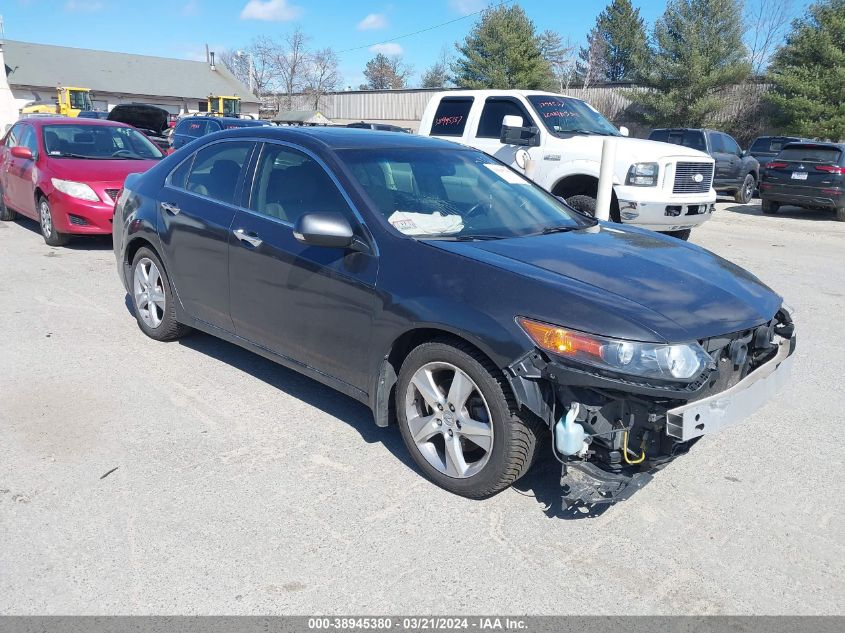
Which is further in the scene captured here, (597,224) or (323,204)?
(597,224)

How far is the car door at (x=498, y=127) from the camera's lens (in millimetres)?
9914

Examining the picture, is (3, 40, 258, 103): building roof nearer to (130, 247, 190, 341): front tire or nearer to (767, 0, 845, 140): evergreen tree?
(767, 0, 845, 140): evergreen tree

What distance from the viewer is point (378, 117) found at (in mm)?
44562

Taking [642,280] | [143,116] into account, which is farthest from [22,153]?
[143,116]

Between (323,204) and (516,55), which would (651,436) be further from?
(516,55)

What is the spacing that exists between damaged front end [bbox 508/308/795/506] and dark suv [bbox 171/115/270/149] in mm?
16557

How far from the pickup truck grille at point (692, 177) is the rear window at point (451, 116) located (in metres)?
3.11

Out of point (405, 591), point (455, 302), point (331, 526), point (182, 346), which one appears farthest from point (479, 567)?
point (182, 346)

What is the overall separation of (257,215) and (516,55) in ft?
138

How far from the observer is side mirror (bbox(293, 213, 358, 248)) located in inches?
143

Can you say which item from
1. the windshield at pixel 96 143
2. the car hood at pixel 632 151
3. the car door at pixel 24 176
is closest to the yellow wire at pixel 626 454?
the car hood at pixel 632 151

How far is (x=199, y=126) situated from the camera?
1939 cm

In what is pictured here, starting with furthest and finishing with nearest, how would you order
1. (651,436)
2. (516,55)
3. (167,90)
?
(167,90), (516,55), (651,436)

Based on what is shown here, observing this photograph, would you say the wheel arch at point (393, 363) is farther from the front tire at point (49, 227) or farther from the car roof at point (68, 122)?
the car roof at point (68, 122)
